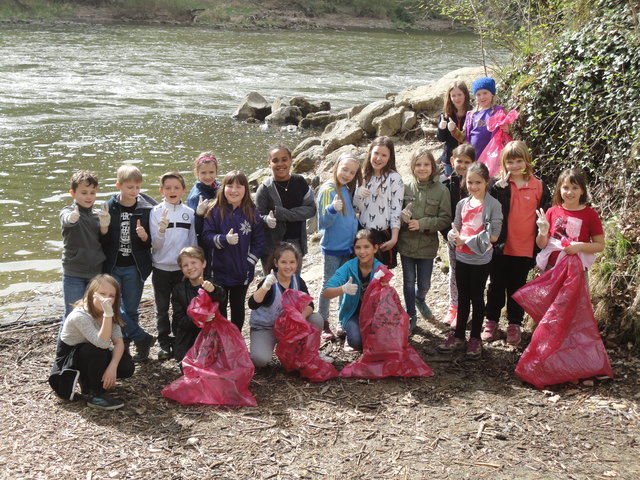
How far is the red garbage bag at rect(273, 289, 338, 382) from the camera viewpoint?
4.86 meters

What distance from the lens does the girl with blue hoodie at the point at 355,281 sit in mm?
5145

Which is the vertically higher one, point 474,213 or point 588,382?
point 474,213

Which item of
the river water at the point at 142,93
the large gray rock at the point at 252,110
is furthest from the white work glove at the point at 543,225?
the large gray rock at the point at 252,110

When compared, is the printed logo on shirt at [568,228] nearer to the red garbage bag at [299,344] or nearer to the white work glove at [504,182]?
the white work glove at [504,182]

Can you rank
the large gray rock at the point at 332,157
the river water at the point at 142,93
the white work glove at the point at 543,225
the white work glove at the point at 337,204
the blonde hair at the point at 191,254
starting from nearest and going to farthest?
the white work glove at the point at 543,225 < the blonde hair at the point at 191,254 < the white work glove at the point at 337,204 < the large gray rock at the point at 332,157 < the river water at the point at 142,93

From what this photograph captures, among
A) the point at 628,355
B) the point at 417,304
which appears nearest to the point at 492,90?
the point at 417,304

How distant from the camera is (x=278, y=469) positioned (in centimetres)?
383

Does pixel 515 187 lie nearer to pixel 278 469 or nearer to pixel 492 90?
pixel 492 90

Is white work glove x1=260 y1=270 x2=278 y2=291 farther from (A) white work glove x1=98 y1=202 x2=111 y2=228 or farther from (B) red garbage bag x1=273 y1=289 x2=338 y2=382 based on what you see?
(A) white work glove x1=98 y1=202 x2=111 y2=228

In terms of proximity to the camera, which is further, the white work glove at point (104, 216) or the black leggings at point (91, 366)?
the white work glove at point (104, 216)

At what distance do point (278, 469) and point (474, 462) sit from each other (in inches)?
43.1

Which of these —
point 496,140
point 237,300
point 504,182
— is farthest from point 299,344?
point 496,140

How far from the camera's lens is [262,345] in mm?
4984

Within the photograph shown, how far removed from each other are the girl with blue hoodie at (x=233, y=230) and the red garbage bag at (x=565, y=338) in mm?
2144
